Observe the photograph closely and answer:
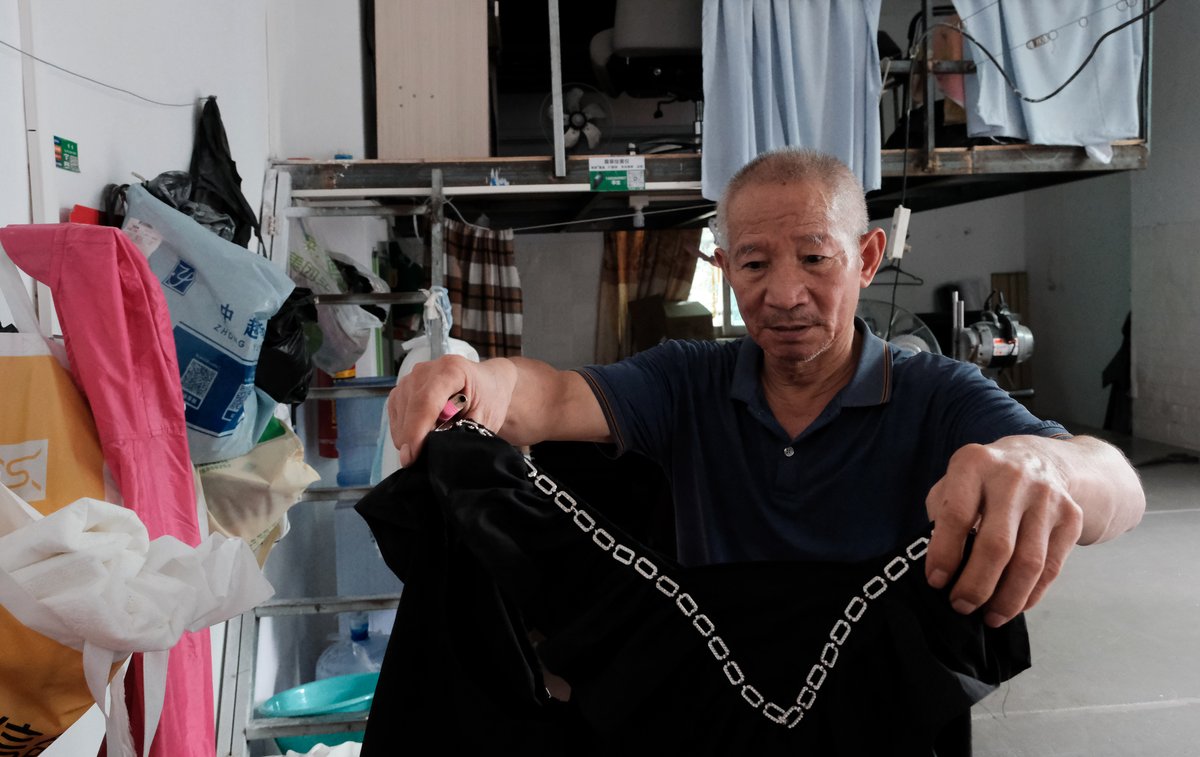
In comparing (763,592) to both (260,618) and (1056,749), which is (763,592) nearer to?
(260,618)

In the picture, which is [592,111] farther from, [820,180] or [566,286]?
[566,286]

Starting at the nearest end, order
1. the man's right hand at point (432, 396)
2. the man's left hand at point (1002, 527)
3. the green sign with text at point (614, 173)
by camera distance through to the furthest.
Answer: the man's left hand at point (1002, 527) < the man's right hand at point (432, 396) < the green sign with text at point (614, 173)

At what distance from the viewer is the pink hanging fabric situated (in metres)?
1.25

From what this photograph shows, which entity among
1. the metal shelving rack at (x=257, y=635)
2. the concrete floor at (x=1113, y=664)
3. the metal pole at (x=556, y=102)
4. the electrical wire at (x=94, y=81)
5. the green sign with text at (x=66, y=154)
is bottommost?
the concrete floor at (x=1113, y=664)

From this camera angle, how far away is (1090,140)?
4.55 meters

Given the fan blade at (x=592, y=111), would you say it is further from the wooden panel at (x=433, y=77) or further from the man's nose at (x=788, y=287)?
the man's nose at (x=788, y=287)

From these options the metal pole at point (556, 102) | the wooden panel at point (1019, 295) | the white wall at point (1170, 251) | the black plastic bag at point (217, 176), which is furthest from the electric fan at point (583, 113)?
the wooden panel at point (1019, 295)

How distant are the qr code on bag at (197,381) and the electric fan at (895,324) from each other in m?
3.92

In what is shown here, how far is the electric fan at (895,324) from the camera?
5215 mm

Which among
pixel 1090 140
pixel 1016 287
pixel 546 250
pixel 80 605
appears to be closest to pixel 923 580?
pixel 80 605

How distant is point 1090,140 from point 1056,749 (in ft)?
9.41

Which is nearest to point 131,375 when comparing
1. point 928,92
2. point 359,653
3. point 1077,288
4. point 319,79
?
point 359,653

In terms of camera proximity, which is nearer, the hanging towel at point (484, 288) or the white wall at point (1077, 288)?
the hanging towel at point (484, 288)

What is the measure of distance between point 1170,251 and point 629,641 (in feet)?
28.6
